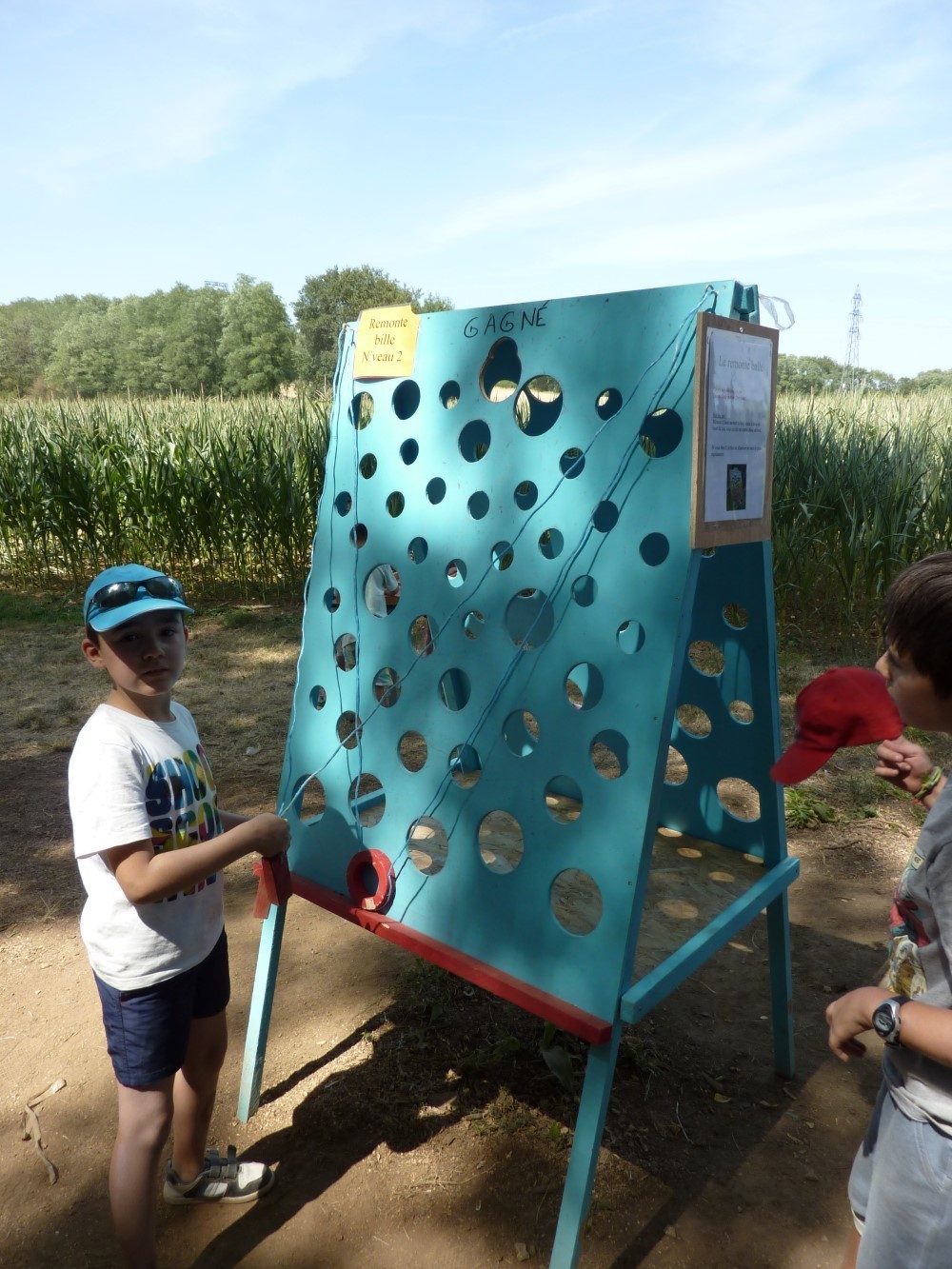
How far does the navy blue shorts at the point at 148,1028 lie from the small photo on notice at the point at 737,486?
133 cm

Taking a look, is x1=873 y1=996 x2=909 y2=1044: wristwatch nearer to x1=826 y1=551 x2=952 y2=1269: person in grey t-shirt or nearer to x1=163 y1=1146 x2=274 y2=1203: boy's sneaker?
x1=826 y1=551 x2=952 y2=1269: person in grey t-shirt

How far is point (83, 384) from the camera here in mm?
64500

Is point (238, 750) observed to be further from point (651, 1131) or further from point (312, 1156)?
point (651, 1131)

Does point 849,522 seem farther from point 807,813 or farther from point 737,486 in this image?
point 737,486

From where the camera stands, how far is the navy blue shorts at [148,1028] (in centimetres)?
160

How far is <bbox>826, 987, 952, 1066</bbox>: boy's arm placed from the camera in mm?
1037

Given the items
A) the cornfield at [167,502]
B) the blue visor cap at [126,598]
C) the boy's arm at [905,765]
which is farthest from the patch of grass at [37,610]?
the boy's arm at [905,765]

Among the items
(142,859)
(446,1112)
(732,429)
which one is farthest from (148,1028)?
(732,429)

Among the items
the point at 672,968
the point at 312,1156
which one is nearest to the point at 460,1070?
the point at 312,1156

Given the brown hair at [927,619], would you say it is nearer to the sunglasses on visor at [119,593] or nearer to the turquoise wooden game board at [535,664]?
the turquoise wooden game board at [535,664]

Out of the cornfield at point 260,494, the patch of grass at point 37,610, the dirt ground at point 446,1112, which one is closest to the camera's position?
the dirt ground at point 446,1112

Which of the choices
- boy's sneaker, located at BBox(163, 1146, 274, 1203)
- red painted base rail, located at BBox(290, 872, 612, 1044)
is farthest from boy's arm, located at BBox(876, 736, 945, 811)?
boy's sneaker, located at BBox(163, 1146, 274, 1203)

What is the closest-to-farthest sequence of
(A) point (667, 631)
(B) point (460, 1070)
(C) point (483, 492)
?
(A) point (667, 631)
(C) point (483, 492)
(B) point (460, 1070)

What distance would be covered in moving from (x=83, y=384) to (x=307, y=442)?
6420 cm
